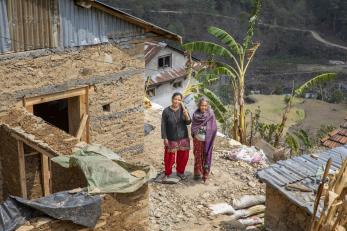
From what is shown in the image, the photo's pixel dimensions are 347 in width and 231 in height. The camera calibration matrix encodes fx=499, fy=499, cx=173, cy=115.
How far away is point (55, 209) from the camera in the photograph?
5664mm

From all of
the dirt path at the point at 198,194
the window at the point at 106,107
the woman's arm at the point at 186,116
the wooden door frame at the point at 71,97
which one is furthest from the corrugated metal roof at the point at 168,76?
the woman's arm at the point at 186,116

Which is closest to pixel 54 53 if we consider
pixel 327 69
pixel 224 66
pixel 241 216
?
pixel 241 216

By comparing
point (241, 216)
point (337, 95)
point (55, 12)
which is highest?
point (55, 12)

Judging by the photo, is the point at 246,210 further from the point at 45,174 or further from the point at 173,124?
the point at 45,174

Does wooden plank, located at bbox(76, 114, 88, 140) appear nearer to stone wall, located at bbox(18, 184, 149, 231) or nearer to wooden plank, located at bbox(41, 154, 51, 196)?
wooden plank, located at bbox(41, 154, 51, 196)

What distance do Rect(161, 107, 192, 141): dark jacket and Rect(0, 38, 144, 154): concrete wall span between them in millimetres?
1261

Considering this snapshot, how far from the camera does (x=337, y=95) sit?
35.4 metres

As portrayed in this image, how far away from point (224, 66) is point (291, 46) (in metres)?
37.9

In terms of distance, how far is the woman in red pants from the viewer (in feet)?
29.4

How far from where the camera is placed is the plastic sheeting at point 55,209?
218 inches

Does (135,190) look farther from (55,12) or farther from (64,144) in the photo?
(55,12)

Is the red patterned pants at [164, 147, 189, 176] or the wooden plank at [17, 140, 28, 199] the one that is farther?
the red patterned pants at [164, 147, 189, 176]

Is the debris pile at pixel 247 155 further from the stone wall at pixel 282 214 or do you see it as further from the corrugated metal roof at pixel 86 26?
the corrugated metal roof at pixel 86 26

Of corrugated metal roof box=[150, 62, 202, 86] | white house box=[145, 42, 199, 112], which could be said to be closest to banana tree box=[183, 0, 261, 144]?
white house box=[145, 42, 199, 112]
